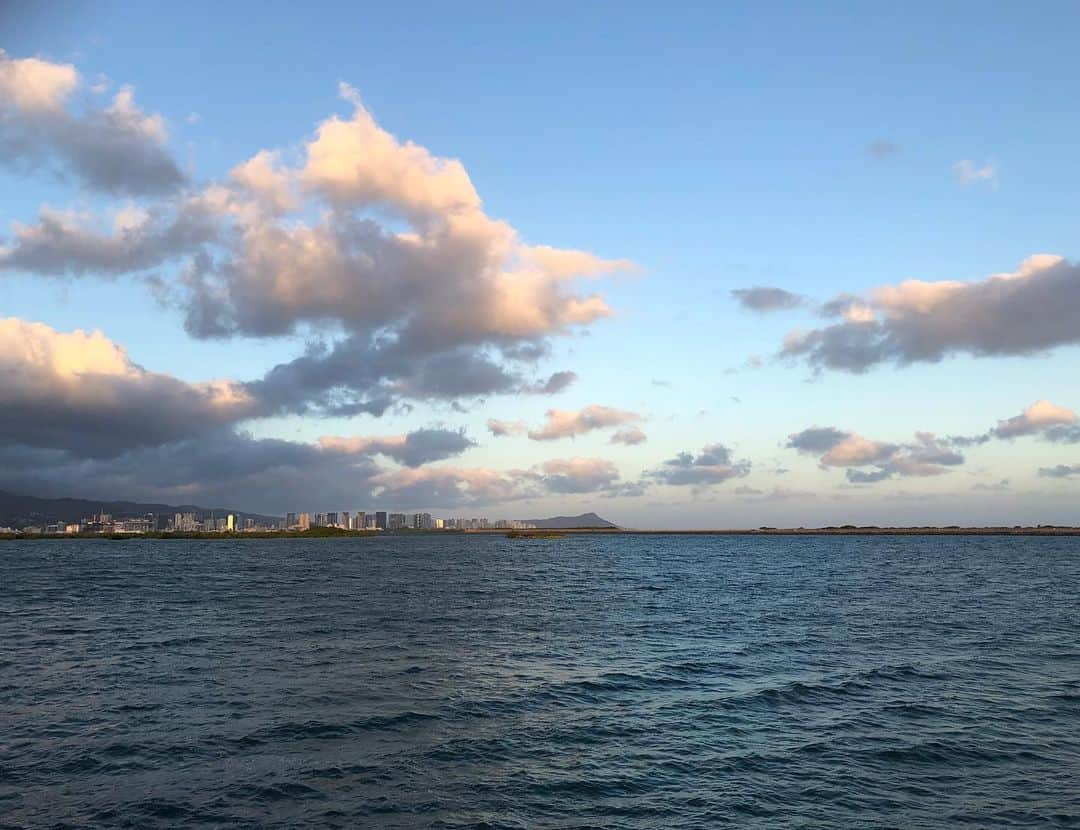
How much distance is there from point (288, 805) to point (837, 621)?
5238 centimetres

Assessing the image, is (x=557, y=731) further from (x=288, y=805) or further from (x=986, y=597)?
(x=986, y=597)

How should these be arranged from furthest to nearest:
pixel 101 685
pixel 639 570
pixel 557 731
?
pixel 639 570 → pixel 101 685 → pixel 557 731

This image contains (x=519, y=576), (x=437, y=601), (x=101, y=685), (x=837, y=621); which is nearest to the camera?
(x=101, y=685)

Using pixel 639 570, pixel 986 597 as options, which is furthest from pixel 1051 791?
pixel 639 570

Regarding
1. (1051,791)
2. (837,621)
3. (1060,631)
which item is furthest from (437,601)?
(1051,791)

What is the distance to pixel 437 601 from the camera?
76750 mm

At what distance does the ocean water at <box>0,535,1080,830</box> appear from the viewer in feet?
74.3

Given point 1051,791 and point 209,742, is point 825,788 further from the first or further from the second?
point 209,742

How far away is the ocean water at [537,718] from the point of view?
22.6m

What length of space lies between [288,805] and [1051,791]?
79.4ft

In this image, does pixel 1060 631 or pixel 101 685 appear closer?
pixel 101 685

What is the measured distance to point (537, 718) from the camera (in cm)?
3203

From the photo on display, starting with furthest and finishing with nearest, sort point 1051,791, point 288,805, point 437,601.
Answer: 1. point 437,601
2. point 1051,791
3. point 288,805

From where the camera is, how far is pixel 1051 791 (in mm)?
24188
